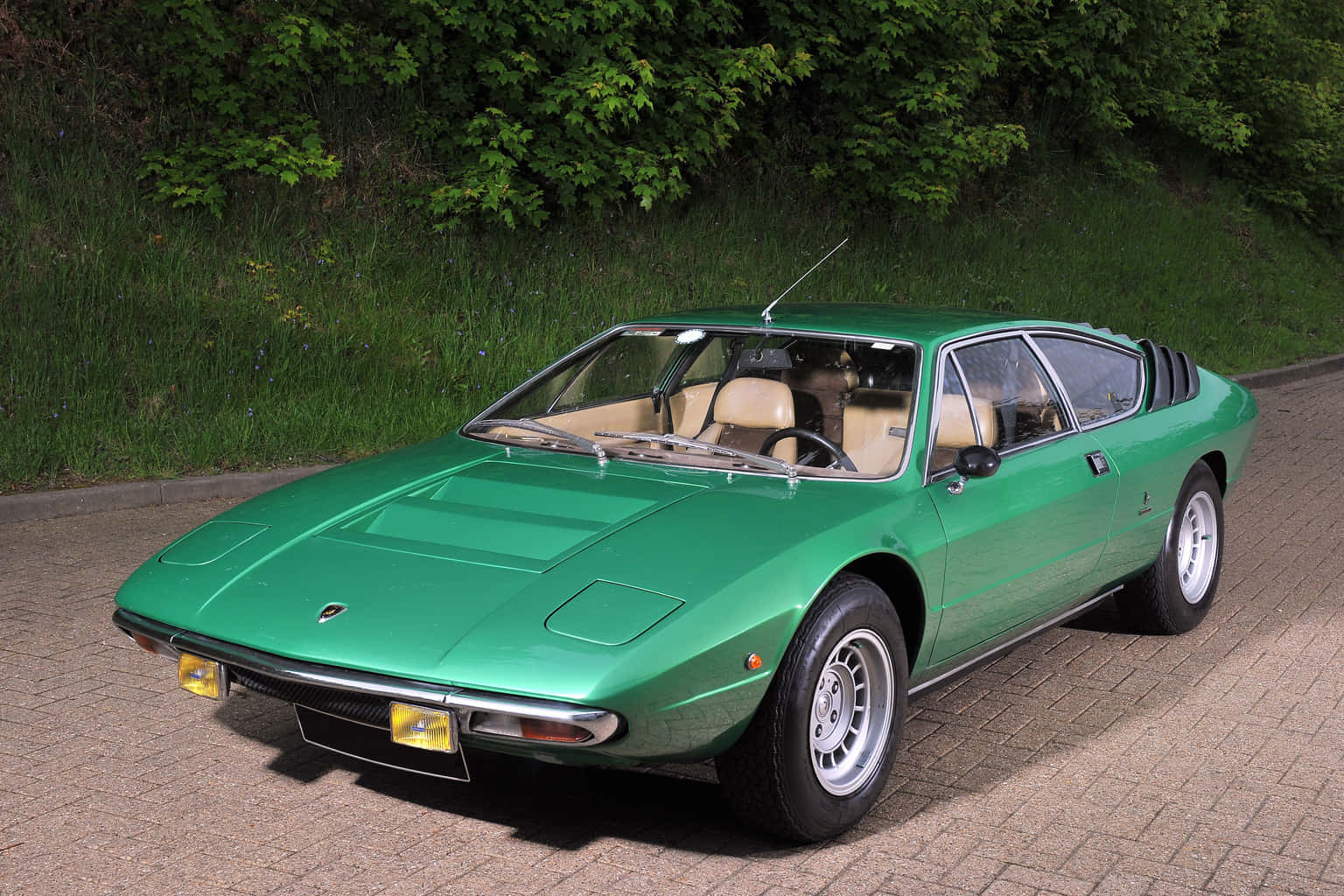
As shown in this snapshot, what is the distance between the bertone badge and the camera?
139 inches

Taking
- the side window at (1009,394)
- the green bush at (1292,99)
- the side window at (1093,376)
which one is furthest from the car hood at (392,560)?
the green bush at (1292,99)

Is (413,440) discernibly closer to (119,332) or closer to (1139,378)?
(119,332)

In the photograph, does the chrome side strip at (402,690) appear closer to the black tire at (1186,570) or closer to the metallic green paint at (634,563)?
the metallic green paint at (634,563)

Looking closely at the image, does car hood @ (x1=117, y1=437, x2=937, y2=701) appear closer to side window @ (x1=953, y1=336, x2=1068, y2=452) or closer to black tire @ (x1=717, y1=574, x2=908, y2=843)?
black tire @ (x1=717, y1=574, x2=908, y2=843)

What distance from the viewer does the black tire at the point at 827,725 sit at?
3555mm

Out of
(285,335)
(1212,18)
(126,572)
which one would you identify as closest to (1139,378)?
(126,572)

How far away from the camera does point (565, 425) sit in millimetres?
5133

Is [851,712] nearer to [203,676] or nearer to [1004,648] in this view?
[1004,648]

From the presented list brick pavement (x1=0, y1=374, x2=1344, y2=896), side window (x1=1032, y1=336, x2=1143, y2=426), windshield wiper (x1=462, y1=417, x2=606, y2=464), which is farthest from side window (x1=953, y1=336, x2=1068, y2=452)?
windshield wiper (x1=462, y1=417, x2=606, y2=464)

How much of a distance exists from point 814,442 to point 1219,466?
8.49 feet

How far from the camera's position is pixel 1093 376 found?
216 inches

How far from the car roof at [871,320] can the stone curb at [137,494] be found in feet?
12.0

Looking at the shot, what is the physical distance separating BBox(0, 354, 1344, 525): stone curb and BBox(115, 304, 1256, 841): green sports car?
150 inches

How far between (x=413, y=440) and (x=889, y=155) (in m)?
7.88
